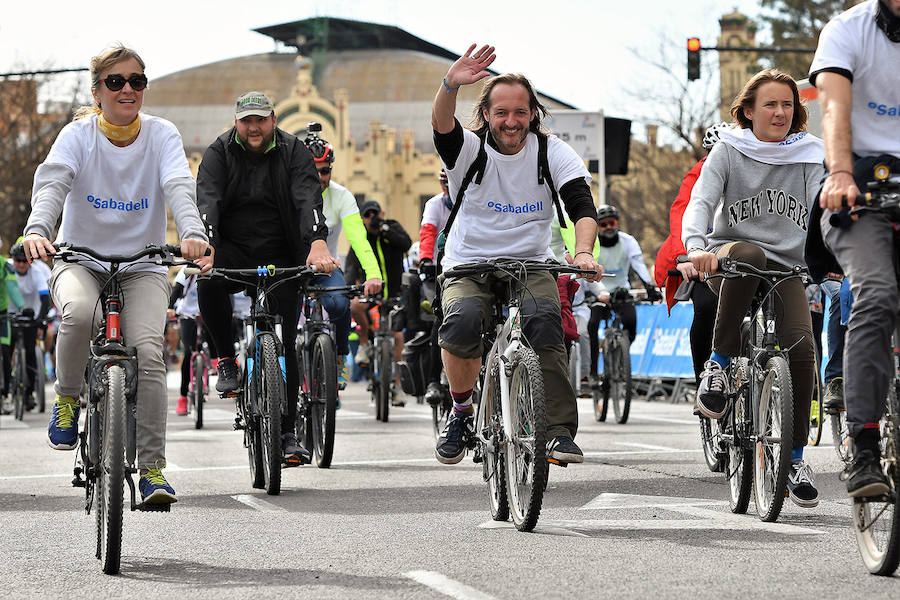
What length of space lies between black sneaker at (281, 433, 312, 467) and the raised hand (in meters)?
2.62

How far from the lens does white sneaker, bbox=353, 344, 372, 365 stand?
16484 mm

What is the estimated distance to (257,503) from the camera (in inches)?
316

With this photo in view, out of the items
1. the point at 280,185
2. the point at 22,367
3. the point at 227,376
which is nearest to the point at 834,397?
the point at 280,185

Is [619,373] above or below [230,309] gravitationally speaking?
below

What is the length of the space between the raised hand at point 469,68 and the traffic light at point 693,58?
20783 millimetres

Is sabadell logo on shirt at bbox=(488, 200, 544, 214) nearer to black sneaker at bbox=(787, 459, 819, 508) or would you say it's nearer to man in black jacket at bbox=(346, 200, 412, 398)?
black sneaker at bbox=(787, 459, 819, 508)

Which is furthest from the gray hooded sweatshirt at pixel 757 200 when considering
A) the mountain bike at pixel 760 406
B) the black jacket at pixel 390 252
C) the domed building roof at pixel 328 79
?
the domed building roof at pixel 328 79

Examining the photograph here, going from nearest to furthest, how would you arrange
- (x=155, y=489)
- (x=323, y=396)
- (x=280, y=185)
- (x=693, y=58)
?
(x=155, y=489)
(x=280, y=185)
(x=323, y=396)
(x=693, y=58)

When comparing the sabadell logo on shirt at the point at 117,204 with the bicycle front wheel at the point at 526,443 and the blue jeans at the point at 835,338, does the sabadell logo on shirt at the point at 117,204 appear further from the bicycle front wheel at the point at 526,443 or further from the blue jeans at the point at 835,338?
the blue jeans at the point at 835,338

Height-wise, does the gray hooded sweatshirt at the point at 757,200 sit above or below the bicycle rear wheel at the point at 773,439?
above

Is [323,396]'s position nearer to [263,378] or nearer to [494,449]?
[263,378]

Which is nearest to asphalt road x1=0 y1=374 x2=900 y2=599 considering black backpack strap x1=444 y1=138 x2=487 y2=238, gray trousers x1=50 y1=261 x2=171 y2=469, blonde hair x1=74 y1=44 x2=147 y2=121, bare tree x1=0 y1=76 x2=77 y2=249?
gray trousers x1=50 y1=261 x2=171 y2=469

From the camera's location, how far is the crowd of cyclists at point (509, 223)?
17.4 feet

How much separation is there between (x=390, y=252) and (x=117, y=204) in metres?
9.14
